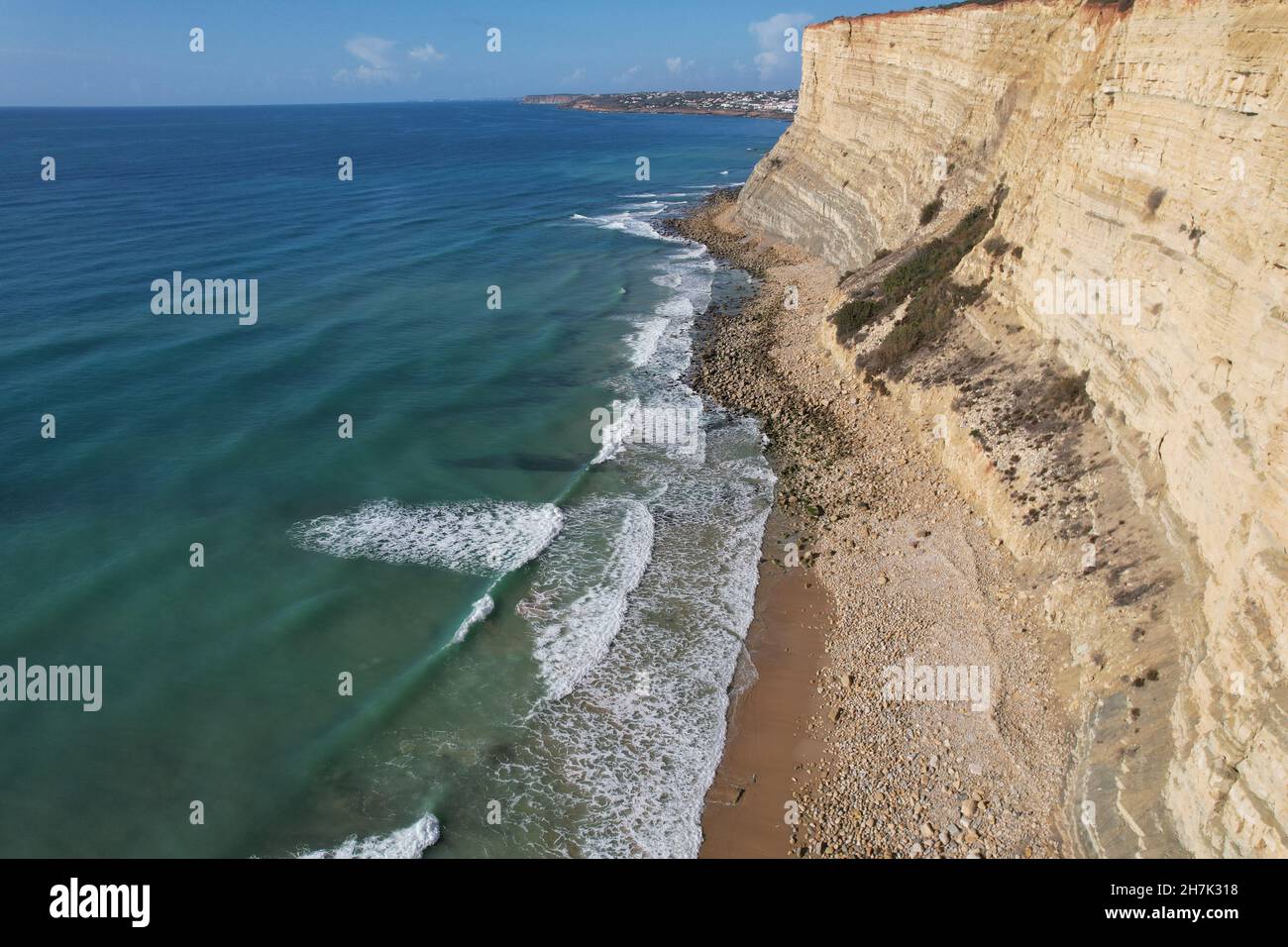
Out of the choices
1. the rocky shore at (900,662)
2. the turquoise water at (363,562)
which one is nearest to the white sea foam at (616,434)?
the turquoise water at (363,562)

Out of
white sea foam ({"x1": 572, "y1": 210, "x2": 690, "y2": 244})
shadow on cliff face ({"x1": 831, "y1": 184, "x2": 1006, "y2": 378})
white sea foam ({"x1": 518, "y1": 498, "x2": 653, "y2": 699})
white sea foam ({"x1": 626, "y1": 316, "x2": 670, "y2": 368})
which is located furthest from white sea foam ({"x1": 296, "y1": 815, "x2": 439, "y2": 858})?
white sea foam ({"x1": 572, "y1": 210, "x2": 690, "y2": 244})

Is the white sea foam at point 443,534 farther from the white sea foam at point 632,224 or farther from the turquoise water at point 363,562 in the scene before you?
the white sea foam at point 632,224

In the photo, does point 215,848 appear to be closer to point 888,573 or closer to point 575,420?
point 888,573

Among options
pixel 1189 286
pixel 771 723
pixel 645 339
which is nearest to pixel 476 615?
pixel 771 723

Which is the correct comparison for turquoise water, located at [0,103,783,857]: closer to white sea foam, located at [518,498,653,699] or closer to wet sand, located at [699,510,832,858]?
white sea foam, located at [518,498,653,699]

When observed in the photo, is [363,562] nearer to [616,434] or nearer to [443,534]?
[443,534]

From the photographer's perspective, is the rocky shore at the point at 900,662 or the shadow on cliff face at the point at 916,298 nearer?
the rocky shore at the point at 900,662

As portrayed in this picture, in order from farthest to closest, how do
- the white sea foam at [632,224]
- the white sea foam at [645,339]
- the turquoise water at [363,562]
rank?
the white sea foam at [632,224], the white sea foam at [645,339], the turquoise water at [363,562]
